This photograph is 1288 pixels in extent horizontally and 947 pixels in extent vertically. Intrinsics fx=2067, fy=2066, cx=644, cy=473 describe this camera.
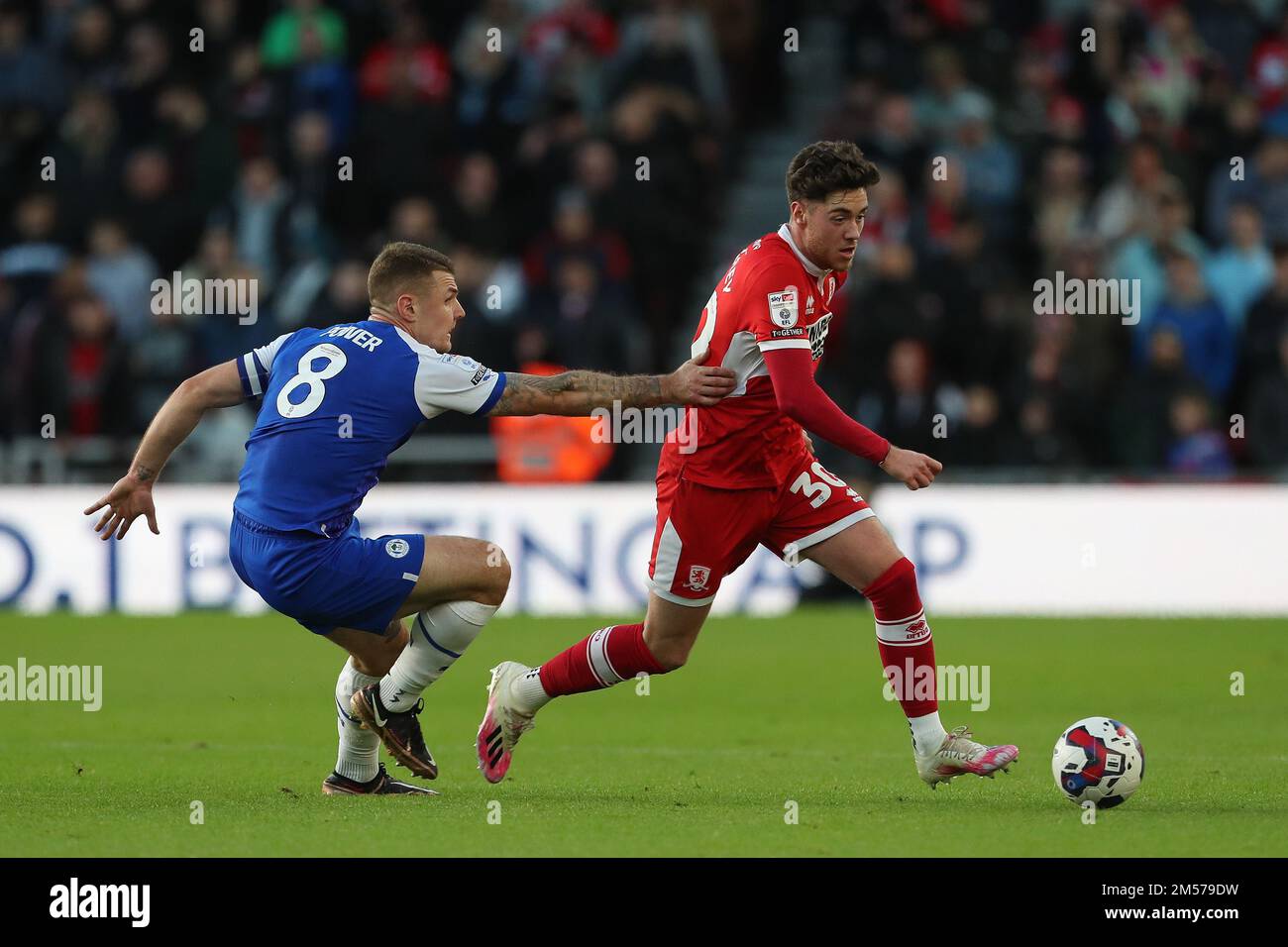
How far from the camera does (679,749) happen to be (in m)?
9.41

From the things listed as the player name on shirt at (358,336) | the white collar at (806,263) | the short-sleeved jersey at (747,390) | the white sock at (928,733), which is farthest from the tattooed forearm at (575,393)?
the white sock at (928,733)

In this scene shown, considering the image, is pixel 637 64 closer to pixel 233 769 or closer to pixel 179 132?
pixel 179 132

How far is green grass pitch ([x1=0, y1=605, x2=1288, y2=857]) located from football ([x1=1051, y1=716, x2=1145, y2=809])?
9cm

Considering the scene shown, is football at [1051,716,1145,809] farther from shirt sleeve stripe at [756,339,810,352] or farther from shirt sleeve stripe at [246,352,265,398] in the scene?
shirt sleeve stripe at [246,352,265,398]

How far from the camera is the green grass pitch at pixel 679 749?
6672mm

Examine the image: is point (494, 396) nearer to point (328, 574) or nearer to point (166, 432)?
point (328, 574)

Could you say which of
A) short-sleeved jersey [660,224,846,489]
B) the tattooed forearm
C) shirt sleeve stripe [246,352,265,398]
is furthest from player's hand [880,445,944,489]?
shirt sleeve stripe [246,352,265,398]

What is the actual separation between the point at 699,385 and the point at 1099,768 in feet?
6.44

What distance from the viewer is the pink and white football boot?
24.9ft

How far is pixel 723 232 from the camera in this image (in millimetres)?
19656

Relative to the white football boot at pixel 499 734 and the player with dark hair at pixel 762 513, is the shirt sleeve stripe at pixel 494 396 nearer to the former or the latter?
the player with dark hair at pixel 762 513

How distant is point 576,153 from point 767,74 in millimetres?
3743

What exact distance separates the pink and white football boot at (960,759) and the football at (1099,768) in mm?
220
